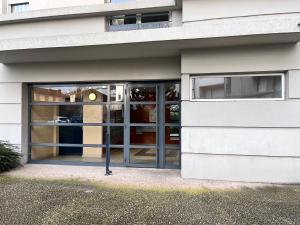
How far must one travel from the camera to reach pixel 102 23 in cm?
750

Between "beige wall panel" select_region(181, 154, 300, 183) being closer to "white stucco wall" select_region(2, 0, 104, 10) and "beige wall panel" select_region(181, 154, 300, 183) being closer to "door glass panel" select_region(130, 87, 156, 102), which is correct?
"door glass panel" select_region(130, 87, 156, 102)

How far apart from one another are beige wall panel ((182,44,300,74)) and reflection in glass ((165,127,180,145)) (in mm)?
1842

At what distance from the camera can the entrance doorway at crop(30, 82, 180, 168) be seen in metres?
7.25

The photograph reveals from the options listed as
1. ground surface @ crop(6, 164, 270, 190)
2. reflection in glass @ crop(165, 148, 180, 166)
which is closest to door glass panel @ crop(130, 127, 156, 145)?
reflection in glass @ crop(165, 148, 180, 166)

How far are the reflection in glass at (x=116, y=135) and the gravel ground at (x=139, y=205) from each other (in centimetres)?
207

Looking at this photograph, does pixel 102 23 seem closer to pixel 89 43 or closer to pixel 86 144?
pixel 89 43

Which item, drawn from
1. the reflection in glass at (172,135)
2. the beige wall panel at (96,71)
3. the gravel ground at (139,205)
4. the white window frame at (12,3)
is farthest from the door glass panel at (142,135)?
the white window frame at (12,3)

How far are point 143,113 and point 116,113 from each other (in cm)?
Answer: 85

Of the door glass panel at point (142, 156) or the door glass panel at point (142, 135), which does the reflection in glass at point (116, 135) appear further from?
the door glass panel at point (142, 156)

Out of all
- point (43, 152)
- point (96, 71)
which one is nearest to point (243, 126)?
point (96, 71)

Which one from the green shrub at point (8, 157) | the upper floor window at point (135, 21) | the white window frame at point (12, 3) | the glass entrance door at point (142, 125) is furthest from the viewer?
the white window frame at point (12, 3)

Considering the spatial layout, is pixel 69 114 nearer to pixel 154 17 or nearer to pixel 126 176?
pixel 126 176

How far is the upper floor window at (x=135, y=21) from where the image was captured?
295 inches

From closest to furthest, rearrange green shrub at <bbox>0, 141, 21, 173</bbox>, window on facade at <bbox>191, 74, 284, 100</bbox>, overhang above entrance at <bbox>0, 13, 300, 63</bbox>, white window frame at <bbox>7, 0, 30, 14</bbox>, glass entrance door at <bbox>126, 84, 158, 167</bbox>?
overhang above entrance at <bbox>0, 13, 300, 63</bbox> → window on facade at <bbox>191, 74, 284, 100</bbox> → green shrub at <bbox>0, 141, 21, 173</bbox> → glass entrance door at <bbox>126, 84, 158, 167</bbox> → white window frame at <bbox>7, 0, 30, 14</bbox>
